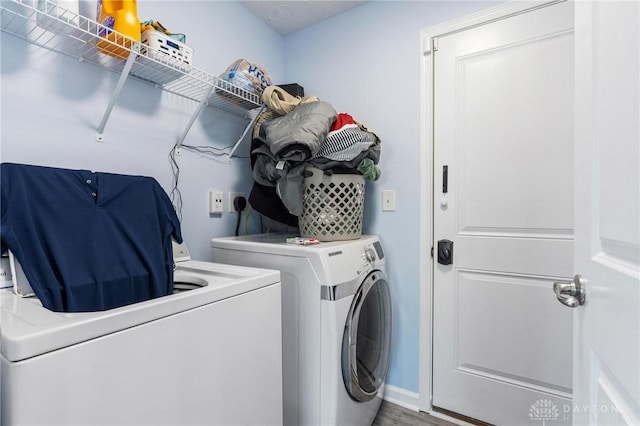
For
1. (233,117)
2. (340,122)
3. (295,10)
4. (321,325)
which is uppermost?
(295,10)

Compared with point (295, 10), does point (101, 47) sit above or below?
below

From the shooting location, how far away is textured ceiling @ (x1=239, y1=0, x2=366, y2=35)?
75.4 inches

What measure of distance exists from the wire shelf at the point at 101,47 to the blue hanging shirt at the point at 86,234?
46 centimetres

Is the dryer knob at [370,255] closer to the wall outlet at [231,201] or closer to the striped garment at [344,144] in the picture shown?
the striped garment at [344,144]

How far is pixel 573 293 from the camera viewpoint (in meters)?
0.71

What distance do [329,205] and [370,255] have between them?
1.06 ft

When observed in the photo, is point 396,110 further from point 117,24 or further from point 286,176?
point 117,24

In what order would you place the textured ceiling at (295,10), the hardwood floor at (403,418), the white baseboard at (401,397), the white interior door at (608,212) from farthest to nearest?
the textured ceiling at (295,10) → the white baseboard at (401,397) → the hardwood floor at (403,418) → the white interior door at (608,212)

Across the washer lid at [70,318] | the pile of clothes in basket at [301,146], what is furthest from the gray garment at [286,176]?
the washer lid at [70,318]

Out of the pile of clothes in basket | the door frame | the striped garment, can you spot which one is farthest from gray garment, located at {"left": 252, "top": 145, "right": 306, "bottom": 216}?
the door frame

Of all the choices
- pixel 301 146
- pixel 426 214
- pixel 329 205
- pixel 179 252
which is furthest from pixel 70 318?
pixel 426 214

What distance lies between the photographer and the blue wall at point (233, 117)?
1176mm

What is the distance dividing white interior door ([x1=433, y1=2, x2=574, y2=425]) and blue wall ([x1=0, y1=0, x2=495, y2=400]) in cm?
16

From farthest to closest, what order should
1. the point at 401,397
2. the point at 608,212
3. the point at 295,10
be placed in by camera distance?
the point at 295,10 < the point at 401,397 < the point at 608,212
